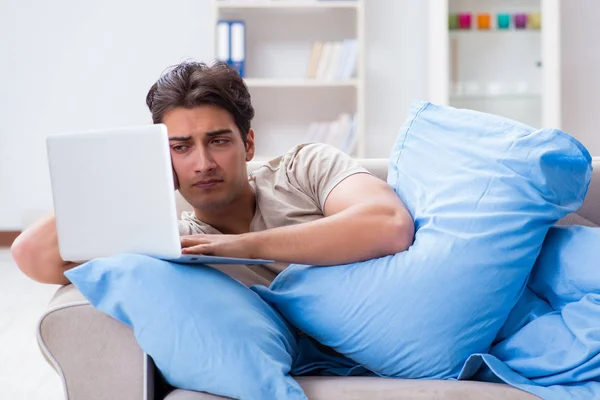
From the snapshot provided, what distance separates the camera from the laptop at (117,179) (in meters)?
1.13

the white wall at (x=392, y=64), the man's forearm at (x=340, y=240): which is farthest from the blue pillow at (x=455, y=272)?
the white wall at (x=392, y=64)

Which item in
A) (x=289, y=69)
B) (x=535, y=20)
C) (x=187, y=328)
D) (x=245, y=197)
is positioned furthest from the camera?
(x=289, y=69)

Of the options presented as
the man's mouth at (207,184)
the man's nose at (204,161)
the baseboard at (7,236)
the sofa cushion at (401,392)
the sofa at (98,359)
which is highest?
the man's nose at (204,161)

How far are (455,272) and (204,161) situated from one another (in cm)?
53

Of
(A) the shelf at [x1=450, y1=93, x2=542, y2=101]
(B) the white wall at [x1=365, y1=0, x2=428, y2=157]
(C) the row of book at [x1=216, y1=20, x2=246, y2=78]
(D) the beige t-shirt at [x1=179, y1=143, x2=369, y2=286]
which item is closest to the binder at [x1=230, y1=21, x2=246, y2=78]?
(C) the row of book at [x1=216, y1=20, x2=246, y2=78]

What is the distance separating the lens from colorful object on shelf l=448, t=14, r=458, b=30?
421 cm

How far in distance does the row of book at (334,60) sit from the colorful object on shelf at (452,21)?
20.0 inches

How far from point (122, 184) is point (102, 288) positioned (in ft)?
0.50

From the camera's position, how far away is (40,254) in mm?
1321

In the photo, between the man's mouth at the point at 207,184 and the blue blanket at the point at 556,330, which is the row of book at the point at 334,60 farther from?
the blue blanket at the point at 556,330

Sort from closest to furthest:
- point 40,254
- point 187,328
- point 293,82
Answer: point 187,328, point 40,254, point 293,82

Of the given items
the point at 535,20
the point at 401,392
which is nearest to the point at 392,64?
the point at 535,20

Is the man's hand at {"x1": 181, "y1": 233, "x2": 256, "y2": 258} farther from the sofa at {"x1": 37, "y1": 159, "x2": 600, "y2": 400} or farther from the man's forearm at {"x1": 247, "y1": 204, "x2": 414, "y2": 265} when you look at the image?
the sofa at {"x1": 37, "y1": 159, "x2": 600, "y2": 400}

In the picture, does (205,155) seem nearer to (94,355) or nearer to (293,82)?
(94,355)
